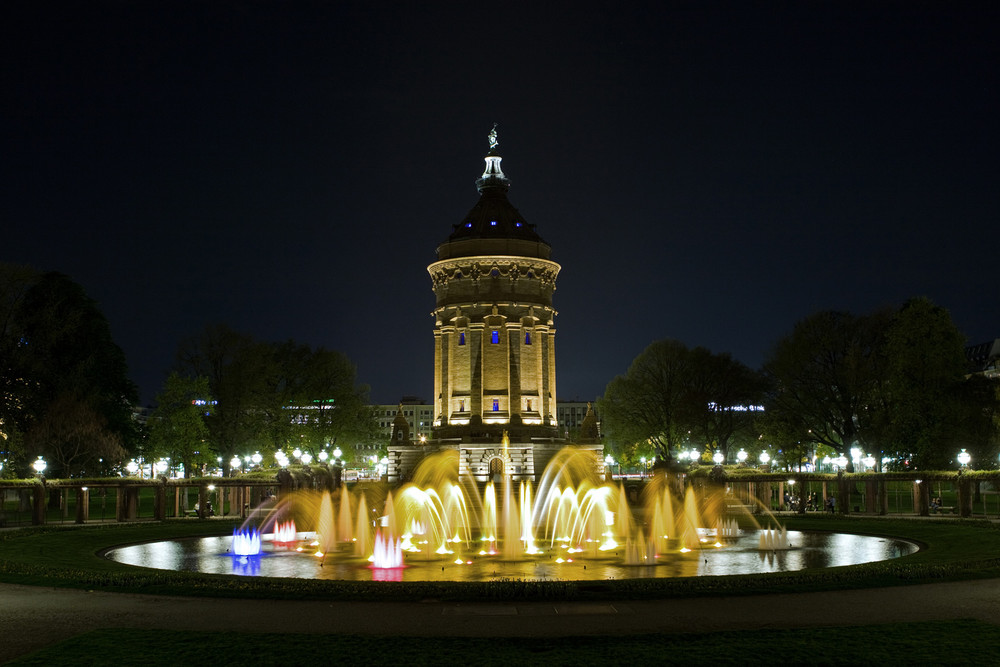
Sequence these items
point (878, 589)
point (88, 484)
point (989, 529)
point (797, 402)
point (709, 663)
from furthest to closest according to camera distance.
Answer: point (797, 402), point (88, 484), point (989, 529), point (878, 589), point (709, 663)

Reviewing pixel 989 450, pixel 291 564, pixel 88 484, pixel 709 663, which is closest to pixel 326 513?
pixel 291 564

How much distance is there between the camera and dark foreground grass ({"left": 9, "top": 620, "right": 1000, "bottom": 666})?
14031 mm

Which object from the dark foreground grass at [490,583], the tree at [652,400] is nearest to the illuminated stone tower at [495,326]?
the tree at [652,400]

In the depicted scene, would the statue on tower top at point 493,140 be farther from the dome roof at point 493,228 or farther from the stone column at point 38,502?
the stone column at point 38,502

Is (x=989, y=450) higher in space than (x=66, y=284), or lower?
lower

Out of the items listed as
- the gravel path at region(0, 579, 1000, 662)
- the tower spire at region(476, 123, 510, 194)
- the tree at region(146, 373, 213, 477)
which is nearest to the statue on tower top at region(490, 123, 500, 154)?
the tower spire at region(476, 123, 510, 194)

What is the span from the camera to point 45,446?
58.0 metres

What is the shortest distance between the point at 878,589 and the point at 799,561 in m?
6.79

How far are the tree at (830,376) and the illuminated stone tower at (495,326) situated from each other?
21.1m

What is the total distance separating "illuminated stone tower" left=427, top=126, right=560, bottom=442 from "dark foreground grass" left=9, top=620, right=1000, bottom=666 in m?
64.6

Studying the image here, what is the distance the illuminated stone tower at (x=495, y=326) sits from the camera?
82375mm

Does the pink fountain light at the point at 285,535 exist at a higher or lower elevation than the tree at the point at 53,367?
lower

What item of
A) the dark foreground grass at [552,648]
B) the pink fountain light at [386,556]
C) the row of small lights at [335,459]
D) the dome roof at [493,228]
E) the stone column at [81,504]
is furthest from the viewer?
the dome roof at [493,228]

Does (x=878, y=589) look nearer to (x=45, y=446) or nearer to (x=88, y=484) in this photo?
(x=88, y=484)
